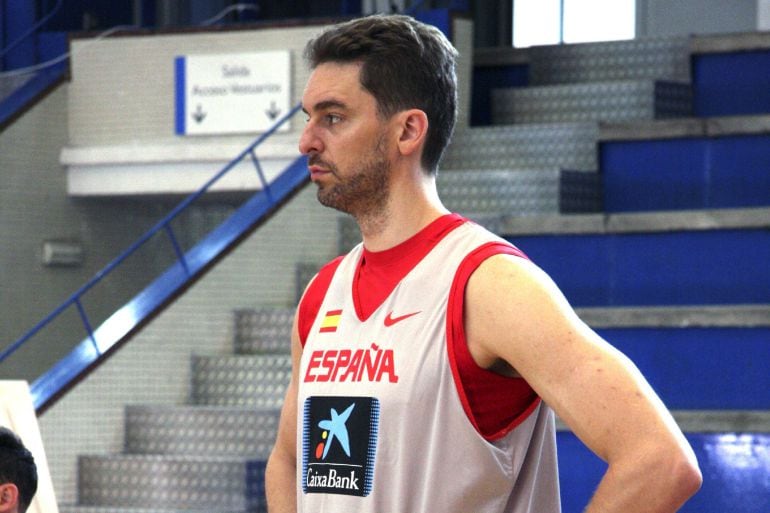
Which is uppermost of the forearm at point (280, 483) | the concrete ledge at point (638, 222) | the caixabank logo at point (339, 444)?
the caixabank logo at point (339, 444)

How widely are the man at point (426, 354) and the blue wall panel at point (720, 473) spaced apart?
3.30 meters

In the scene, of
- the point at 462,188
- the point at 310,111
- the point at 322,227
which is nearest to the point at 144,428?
the point at 322,227

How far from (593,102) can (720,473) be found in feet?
8.20

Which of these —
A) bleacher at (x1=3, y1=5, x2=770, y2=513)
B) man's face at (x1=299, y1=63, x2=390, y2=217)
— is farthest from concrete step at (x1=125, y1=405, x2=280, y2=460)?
man's face at (x1=299, y1=63, x2=390, y2=217)

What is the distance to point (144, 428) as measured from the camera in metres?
6.32

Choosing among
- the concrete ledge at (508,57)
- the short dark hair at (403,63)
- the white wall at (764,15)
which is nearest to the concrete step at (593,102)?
the concrete ledge at (508,57)

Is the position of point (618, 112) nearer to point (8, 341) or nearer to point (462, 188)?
point (462, 188)

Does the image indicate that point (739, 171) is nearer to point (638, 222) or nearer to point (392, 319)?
point (638, 222)

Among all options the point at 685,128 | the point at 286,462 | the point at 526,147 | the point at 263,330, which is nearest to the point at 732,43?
the point at 685,128

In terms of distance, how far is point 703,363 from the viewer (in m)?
5.51

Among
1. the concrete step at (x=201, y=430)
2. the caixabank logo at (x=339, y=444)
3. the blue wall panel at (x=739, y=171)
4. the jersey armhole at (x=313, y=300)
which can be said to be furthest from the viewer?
the blue wall panel at (x=739, y=171)

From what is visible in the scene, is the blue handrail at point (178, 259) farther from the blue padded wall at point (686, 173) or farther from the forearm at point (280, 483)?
the forearm at point (280, 483)

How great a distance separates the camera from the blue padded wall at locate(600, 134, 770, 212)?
20.5 ft

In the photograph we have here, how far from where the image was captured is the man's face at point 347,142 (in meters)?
1.91
